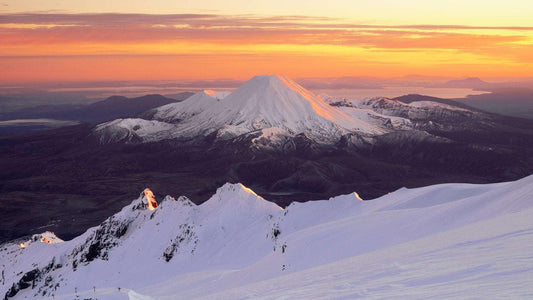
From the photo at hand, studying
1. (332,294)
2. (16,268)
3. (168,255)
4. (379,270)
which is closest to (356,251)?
(379,270)

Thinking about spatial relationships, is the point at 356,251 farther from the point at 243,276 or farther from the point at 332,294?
the point at 332,294

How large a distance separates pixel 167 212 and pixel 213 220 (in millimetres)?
9614

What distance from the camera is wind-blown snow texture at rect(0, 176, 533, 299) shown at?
23609mm

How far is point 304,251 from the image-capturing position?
157 ft

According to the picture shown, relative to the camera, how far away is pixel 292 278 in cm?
3312

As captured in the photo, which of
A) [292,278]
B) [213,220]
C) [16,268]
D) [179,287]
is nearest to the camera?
[292,278]

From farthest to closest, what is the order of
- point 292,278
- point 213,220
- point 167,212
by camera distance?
point 167,212 < point 213,220 < point 292,278

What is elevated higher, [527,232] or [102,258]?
[527,232]

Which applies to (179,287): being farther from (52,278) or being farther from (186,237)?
(52,278)

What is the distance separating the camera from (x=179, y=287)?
51.3 metres

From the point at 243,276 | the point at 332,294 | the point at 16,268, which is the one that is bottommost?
the point at 16,268

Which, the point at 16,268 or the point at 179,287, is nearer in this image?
the point at 179,287

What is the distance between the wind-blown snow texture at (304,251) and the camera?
23609mm

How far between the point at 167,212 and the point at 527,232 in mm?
61354
